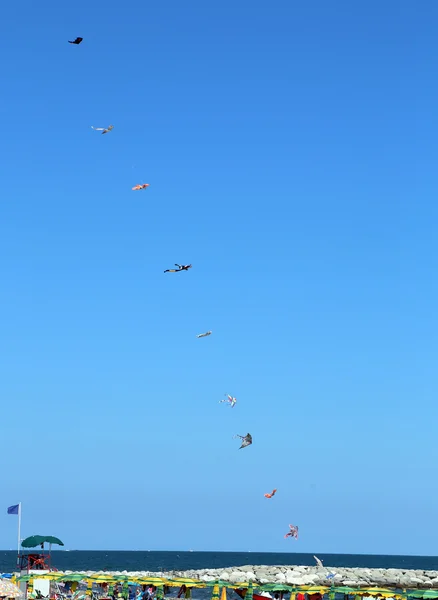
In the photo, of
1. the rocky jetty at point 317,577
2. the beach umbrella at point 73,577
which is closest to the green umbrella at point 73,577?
the beach umbrella at point 73,577

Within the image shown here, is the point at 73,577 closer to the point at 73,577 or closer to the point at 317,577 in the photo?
the point at 73,577

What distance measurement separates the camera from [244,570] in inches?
4085

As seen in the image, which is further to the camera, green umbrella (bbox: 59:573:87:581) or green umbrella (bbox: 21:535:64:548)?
green umbrella (bbox: 21:535:64:548)

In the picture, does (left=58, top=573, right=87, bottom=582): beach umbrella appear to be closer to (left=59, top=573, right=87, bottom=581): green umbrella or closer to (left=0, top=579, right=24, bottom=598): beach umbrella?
(left=59, top=573, right=87, bottom=581): green umbrella

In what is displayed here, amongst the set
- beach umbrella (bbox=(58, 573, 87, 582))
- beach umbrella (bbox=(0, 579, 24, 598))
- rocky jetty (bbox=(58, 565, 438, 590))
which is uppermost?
rocky jetty (bbox=(58, 565, 438, 590))

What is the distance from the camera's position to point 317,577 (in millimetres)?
90375

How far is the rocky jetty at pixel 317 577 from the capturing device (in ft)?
292

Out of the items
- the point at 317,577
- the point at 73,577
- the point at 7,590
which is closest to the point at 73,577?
the point at 73,577

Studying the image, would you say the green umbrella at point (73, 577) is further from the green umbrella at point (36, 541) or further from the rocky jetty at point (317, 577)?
the rocky jetty at point (317, 577)

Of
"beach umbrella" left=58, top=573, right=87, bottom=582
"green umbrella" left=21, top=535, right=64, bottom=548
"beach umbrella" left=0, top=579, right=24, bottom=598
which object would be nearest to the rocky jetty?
"green umbrella" left=21, top=535, right=64, bottom=548

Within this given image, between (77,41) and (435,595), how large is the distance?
110 ft

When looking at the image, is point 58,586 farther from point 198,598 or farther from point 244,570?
point 244,570

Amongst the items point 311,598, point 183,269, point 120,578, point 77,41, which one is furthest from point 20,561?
point 77,41

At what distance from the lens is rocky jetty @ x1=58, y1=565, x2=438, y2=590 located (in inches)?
3501
